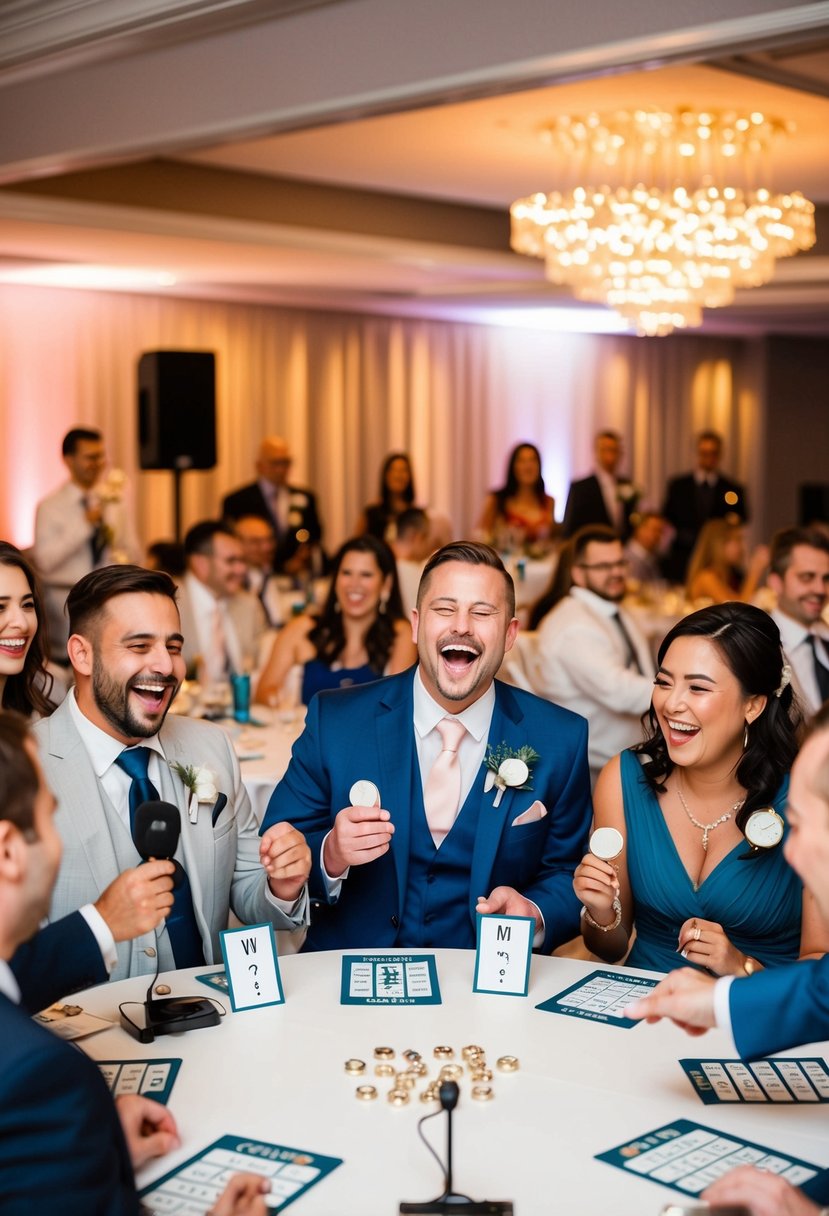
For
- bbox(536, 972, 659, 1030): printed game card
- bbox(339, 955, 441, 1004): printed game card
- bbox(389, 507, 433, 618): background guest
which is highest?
bbox(389, 507, 433, 618): background guest

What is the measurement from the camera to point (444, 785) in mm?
3281

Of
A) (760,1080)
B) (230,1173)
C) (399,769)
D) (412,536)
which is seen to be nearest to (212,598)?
(412,536)

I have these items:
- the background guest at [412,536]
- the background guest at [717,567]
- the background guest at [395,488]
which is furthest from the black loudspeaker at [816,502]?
the background guest at [412,536]

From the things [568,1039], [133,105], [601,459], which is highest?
[133,105]

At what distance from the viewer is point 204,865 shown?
3.05m

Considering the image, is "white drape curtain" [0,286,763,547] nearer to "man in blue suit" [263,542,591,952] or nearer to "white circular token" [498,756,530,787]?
"man in blue suit" [263,542,591,952]

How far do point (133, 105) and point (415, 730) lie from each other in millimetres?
3344

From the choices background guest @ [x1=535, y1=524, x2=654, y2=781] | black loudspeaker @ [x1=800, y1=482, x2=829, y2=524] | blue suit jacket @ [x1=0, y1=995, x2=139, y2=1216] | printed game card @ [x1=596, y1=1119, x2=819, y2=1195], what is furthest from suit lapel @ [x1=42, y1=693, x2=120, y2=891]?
black loudspeaker @ [x1=800, y1=482, x2=829, y2=524]

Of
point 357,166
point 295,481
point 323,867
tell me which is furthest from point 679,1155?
point 295,481

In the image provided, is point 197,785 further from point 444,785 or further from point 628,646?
point 628,646

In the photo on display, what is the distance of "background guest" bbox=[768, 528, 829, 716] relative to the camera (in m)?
5.71

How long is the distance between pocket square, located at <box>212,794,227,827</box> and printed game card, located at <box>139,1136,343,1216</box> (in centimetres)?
110

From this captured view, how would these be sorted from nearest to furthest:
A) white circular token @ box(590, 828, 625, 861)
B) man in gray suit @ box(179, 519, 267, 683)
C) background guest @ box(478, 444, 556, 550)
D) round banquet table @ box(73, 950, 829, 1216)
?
1. round banquet table @ box(73, 950, 829, 1216)
2. white circular token @ box(590, 828, 625, 861)
3. man in gray suit @ box(179, 519, 267, 683)
4. background guest @ box(478, 444, 556, 550)

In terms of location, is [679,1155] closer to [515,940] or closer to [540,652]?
[515,940]
